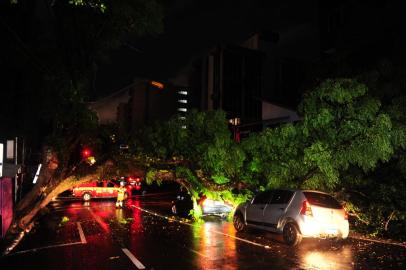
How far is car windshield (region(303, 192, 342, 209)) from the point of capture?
12258 mm

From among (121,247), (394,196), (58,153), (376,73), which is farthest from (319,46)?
(121,247)

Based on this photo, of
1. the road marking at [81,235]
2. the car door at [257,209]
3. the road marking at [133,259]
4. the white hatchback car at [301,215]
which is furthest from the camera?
the car door at [257,209]

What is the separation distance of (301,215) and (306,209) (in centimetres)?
22

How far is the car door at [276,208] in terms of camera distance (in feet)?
41.9

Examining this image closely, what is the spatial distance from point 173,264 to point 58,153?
1022 centimetres

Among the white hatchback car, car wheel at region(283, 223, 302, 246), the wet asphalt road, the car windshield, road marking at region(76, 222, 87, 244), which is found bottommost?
road marking at region(76, 222, 87, 244)

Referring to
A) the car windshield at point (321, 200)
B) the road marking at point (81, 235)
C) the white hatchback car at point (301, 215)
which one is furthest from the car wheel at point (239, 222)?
the road marking at point (81, 235)

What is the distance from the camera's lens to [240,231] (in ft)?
48.9

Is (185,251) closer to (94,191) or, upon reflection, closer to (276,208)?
(276,208)

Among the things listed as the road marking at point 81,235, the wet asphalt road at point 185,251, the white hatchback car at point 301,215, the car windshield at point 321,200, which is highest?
the car windshield at point 321,200

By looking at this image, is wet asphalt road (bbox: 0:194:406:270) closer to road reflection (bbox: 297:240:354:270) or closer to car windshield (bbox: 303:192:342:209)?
road reflection (bbox: 297:240:354:270)

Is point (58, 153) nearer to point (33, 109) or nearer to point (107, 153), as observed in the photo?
point (107, 153)

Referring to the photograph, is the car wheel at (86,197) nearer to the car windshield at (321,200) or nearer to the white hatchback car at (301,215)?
the white hatchback car at (301,215)

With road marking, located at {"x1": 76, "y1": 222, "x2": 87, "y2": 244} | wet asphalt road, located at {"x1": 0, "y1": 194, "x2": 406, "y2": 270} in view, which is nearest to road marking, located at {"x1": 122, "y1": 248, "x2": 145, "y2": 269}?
wet asphalt road, located at {"x1": 0, "y1": 194, "x2": 406, "y2": 270}
